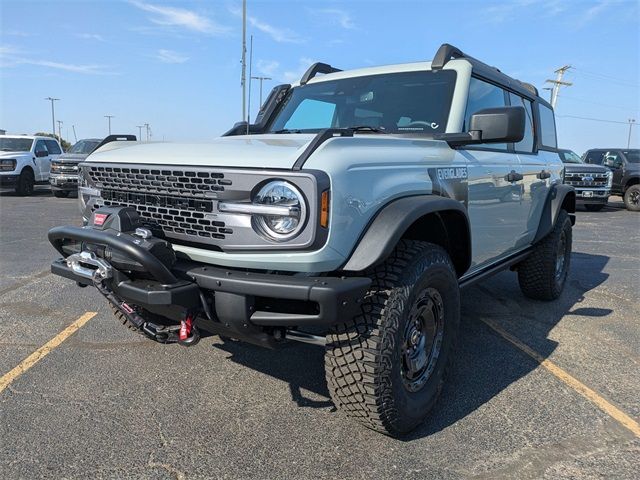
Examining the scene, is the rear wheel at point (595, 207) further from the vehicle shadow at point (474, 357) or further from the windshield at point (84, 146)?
the windshield at point (84, 146)

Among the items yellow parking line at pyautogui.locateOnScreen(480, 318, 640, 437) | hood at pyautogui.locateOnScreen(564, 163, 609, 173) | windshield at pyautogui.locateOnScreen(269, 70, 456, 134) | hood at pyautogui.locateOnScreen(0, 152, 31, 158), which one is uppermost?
windshield at pyautogui.locateOnScreen(269, 70, 456, 134)

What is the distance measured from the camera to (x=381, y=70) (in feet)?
12.7

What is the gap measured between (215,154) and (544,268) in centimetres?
375

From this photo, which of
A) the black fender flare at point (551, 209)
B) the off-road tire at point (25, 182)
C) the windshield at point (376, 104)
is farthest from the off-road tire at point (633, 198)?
the off-road tire at point (25, 182)

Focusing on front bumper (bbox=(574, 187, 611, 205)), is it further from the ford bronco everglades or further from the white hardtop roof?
the ford bronco everglades

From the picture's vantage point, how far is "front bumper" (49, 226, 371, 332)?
2154mm

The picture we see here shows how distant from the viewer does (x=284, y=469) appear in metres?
2.40

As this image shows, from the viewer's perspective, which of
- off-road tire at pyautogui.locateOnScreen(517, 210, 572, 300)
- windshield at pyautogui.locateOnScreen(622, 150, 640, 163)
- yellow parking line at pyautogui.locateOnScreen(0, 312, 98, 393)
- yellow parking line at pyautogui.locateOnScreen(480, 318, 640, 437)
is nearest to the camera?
yellow parking line at pyautogui.locateOnScreen(480, 318, 640, 437)

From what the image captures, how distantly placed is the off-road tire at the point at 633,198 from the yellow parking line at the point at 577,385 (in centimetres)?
1471

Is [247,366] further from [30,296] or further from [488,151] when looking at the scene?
[30,296]

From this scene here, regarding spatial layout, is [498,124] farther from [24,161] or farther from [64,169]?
[24,161]

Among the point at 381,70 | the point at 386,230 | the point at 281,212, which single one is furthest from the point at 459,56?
the point at 281,212

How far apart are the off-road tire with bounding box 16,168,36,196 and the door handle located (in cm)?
1661

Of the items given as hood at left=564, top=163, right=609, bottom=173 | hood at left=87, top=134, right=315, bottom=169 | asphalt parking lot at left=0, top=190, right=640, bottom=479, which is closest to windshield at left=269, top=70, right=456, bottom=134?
hood at left=87, top=134, right=315, bottom=169
